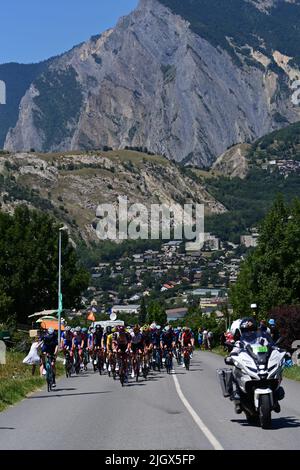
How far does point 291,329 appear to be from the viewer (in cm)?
3928

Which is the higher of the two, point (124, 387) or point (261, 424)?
point (261, 424)

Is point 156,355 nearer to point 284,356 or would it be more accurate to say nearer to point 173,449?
point 284,356

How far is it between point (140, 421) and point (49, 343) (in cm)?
970

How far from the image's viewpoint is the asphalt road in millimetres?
12016

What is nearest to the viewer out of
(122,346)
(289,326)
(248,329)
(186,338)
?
(248,329)

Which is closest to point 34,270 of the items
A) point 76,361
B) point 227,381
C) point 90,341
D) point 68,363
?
point 90,341

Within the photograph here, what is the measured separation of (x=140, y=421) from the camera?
49.8 ft

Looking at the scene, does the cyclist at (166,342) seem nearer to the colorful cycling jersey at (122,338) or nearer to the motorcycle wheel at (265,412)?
the colorful cycling jersey at (122,338)

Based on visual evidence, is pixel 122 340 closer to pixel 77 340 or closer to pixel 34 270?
pixel 77 340

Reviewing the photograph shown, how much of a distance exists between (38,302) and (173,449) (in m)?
67.7

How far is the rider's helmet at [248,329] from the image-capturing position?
46.5 ft

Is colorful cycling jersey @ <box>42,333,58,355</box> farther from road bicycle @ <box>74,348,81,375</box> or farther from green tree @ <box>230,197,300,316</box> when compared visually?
green tree @ <box>230,197,300,316</box>
